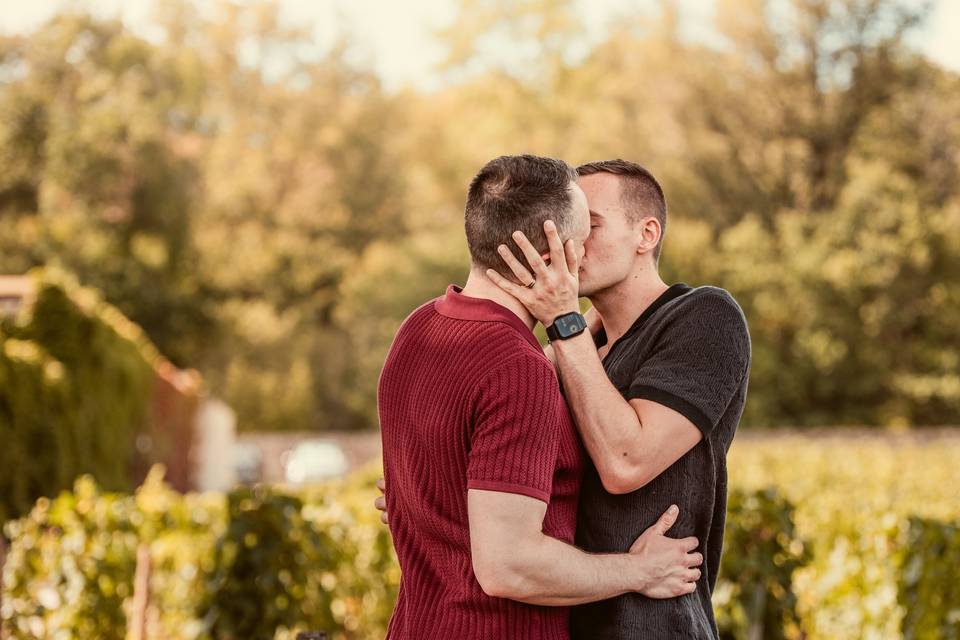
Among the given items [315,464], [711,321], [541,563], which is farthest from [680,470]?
[315,464]

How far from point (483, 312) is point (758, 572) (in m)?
4.14

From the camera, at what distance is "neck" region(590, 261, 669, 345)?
127 inches

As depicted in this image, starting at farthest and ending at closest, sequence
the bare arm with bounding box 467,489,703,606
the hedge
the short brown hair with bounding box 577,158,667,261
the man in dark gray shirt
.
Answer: the hedge, the short brown hair with bounding box 577,158,667,261, the man in dark gray shirt, the bare arm with bounding box 467,489,703,606

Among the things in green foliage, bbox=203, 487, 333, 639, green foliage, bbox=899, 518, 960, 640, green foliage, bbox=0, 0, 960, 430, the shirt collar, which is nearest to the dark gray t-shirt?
the shirt collar

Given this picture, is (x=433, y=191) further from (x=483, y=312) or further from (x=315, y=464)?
(x=483, y=312)

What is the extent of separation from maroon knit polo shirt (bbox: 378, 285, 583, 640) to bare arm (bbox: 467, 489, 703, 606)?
5 cm

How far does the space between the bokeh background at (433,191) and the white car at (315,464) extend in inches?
4.9

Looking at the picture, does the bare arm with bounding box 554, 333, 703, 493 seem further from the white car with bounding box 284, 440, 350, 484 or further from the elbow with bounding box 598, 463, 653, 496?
the white car with bounding box 284, 440, 350, 484

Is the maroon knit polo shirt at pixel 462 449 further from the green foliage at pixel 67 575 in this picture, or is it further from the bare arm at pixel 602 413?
the green foliage at pixel 67 575

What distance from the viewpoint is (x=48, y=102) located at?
45.0 meters

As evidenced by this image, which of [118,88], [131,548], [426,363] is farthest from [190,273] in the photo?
[426,363]

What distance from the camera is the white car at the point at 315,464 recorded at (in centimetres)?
3441

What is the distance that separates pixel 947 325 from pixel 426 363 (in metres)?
42.1

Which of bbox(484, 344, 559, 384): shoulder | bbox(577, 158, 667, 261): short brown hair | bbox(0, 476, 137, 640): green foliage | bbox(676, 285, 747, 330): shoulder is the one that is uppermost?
bbox(577, 158, 667, 261): short brown hair
